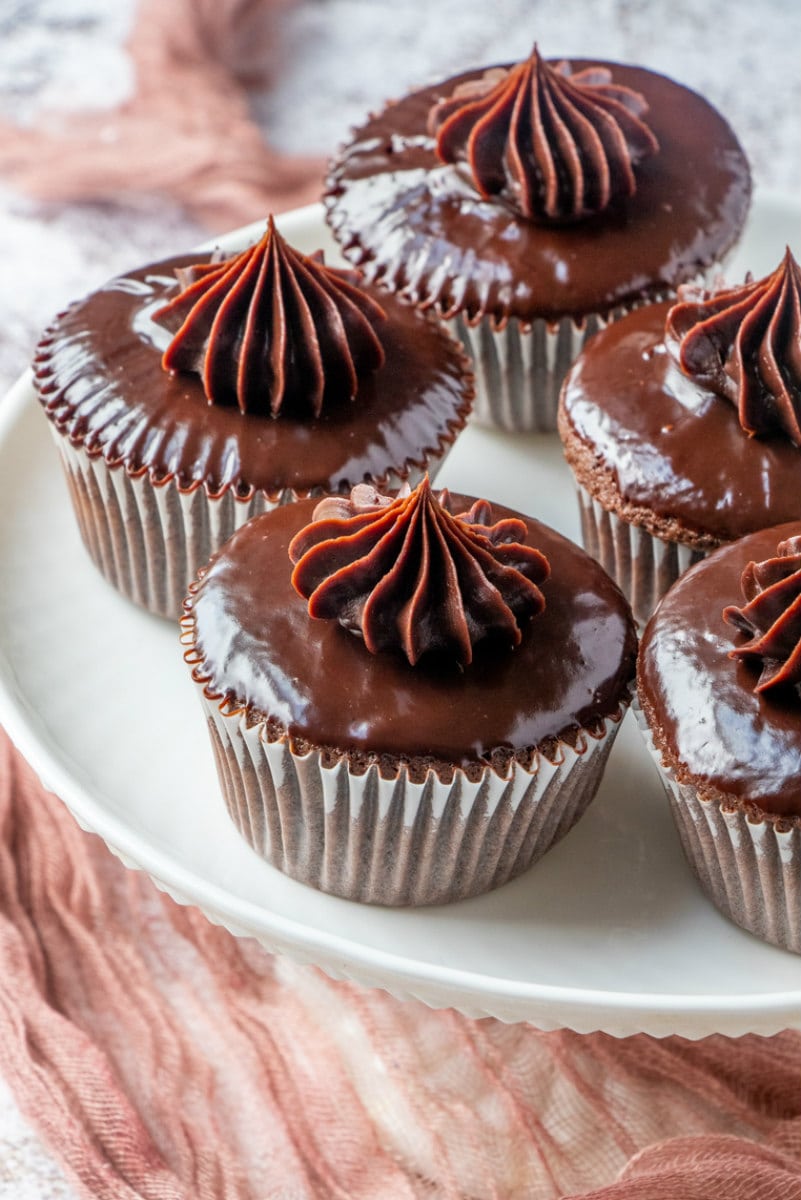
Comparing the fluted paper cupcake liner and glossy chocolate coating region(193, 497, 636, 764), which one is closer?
glossy chocolate coating region(193, 497, 636, 764)

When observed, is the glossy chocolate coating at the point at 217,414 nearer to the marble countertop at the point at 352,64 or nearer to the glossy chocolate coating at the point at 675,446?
the glossy chocolate coating at the point at 675,446

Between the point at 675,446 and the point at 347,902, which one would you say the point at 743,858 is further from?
the point at 675,446

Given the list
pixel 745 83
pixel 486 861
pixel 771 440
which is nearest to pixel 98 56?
pixel 745 83

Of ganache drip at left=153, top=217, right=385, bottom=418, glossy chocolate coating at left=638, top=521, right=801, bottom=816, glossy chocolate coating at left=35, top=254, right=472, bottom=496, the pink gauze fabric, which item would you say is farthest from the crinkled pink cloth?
the pink gauze fabric

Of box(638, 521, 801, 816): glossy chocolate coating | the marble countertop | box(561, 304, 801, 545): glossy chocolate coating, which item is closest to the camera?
box(638, 521, 801, 816): glossy chocolate coating

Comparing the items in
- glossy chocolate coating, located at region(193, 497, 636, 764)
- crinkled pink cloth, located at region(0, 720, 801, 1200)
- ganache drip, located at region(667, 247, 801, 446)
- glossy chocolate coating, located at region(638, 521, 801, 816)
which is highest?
ganache drip, located at region(667, 247, 801, 446)

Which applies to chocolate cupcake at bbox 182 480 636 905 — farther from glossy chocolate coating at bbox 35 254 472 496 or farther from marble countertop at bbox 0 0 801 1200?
marble countertop at bbox 0 0 801 1200

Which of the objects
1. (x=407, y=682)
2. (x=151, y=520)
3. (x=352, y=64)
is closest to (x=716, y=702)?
(x=407, y=682)

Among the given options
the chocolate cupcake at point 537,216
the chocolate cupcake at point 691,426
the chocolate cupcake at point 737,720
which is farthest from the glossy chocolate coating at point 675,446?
the chocolate cupcake at point 537,216

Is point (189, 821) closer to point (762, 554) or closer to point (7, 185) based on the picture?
point (762, 554)
